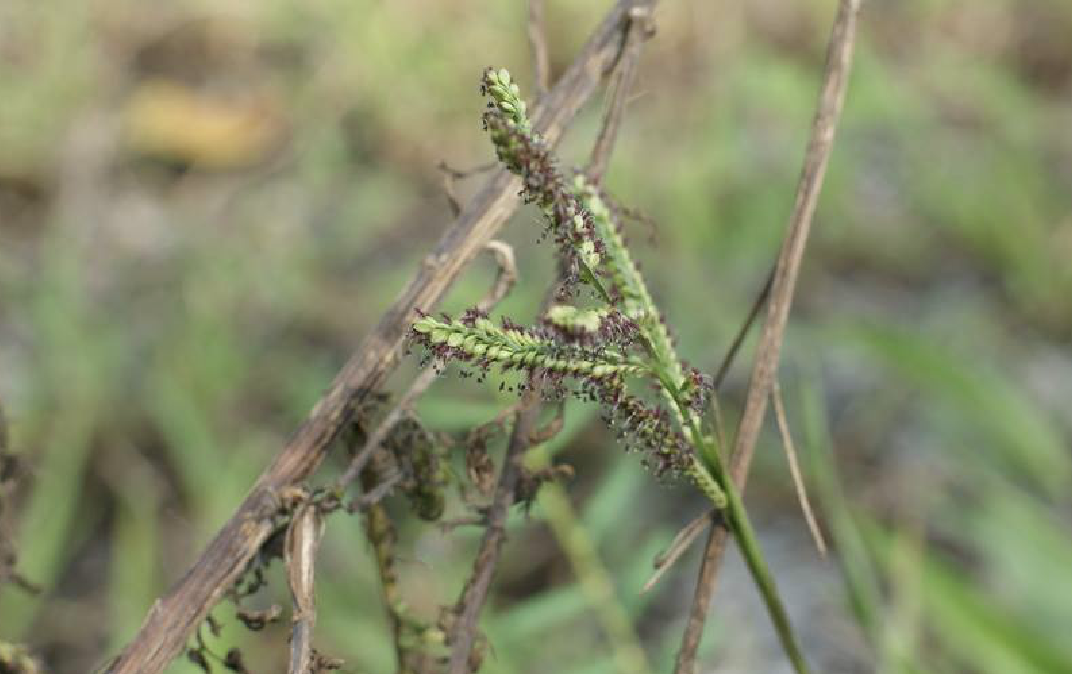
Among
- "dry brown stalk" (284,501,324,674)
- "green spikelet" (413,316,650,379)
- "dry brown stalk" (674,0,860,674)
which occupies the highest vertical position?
"dry brown stalk" (674,0,860,674)

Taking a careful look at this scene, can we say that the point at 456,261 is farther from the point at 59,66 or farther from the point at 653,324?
the point at 59,66

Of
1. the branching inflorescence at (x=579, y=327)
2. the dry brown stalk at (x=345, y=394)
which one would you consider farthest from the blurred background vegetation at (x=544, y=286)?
the branching inflorescence at (x=579, y=327)

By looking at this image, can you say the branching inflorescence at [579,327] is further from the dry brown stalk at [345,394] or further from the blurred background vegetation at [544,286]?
the blurred background vegetation at [544,286]

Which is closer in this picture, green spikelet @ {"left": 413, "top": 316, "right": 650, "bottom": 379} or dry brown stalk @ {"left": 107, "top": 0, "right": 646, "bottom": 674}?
green spikelet @ {"left": 413, "top": 316, "right": 650, "bottom": 379}

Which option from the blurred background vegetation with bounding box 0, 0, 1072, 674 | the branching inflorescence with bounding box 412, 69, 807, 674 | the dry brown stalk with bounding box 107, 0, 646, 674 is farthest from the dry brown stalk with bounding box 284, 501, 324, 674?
the blurred background vegetation with bounding box 0, 0, 1072, 674

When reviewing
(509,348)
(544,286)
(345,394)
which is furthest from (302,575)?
(544,286)

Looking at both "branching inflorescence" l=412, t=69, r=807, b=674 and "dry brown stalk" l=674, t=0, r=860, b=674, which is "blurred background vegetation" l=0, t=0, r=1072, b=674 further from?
"branching inflorescence" l=412, t=69, r=807, b=674

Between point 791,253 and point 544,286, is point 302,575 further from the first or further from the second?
point 544,286

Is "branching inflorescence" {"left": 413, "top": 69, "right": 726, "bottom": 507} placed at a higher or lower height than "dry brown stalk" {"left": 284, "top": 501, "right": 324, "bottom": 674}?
higher
